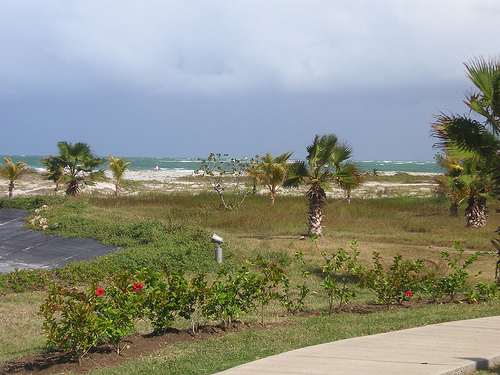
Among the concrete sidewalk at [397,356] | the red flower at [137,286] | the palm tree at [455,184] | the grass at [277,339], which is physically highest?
the palm tree at [455,184]

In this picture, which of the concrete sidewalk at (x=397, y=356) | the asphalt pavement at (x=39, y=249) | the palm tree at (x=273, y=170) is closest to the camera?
the concrete sidewalk at (x=397, y=356)

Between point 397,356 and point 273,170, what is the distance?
1105 inches

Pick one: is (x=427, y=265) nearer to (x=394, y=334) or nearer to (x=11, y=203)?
(x=394, y=334)

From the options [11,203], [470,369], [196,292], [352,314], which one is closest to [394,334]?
[470,369]

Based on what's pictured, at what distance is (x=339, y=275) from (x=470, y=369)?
749 cm

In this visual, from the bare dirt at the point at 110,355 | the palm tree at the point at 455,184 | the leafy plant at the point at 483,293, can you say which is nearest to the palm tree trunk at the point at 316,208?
the palm tree at the point at 455,184

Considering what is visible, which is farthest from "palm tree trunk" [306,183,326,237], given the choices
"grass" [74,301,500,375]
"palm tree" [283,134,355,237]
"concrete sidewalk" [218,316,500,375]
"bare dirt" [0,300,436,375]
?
"concrete sidewalk" [218,316,500,375]

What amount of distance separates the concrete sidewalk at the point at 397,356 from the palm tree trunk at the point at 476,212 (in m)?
17.1

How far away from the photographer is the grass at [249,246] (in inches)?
208

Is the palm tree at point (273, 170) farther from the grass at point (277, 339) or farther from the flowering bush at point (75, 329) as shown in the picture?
the flowering bush at point (75, 329)

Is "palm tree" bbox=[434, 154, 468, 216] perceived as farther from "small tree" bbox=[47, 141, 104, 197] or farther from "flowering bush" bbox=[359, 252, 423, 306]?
"small tree" bbox=[47, 141, 104, 197]

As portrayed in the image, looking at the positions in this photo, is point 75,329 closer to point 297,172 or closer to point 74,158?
point 297,172

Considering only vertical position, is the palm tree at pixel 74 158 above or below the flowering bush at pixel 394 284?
above

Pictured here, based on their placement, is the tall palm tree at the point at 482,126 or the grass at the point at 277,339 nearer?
the grass at the point at 277,339
